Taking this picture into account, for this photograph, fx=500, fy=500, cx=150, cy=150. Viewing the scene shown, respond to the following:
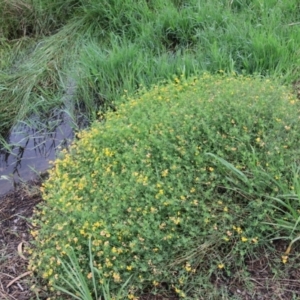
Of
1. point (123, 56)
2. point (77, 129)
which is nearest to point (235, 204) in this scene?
point (77, 129)

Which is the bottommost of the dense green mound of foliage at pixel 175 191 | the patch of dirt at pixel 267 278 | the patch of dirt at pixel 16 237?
the patch of dirt at pixel 267 278

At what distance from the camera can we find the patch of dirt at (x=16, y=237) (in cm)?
242

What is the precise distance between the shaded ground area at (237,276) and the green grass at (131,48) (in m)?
1.25

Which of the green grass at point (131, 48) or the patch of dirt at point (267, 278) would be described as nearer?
the patch of dirt at point (267, 278)

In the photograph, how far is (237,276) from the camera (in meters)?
2.21

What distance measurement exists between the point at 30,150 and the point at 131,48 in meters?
1.05

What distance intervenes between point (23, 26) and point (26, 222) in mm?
2423

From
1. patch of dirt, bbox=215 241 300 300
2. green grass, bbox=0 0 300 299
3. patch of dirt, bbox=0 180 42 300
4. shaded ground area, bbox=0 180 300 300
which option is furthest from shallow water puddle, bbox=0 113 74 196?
patch of dirt, bbox=215 241 300 300

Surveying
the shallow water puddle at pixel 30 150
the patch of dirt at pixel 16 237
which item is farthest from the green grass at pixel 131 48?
the patch of dirt at pixel 16 237

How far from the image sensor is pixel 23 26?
4609 millimetres

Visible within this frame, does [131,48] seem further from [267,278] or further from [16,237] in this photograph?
[267,278]

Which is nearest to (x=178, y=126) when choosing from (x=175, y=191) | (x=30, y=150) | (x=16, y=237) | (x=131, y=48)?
(x=175, y=191)

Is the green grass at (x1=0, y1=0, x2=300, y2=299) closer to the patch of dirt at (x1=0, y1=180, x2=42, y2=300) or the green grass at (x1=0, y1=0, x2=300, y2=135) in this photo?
the green grass at (x1=0, y1=0, x2=300, y2=135)

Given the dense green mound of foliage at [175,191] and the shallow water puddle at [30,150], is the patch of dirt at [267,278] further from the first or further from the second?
the shallow water puddle at [30,150]
